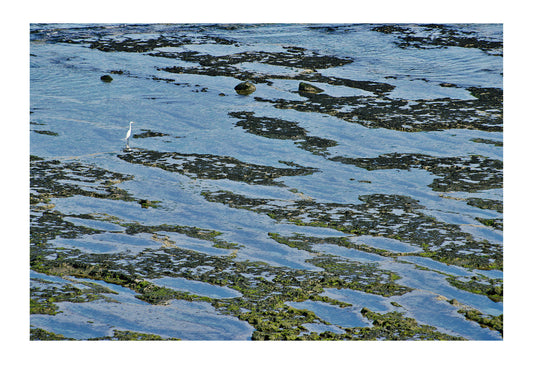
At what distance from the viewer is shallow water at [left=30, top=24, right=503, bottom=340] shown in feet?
28.6

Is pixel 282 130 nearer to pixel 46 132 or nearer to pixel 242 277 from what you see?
pixel 46 132

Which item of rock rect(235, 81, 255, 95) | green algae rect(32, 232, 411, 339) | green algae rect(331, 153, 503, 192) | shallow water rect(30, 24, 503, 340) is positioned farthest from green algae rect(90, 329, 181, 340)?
rock rect(235, 81, 255, 95)

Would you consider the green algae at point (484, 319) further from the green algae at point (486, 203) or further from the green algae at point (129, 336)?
the green algae at point (486, 203)

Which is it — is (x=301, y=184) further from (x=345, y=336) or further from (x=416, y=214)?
(x=345, y=336)

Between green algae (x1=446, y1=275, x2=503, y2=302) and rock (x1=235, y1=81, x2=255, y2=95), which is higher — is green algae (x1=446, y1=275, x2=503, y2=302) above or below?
below

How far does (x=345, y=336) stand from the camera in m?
7.58

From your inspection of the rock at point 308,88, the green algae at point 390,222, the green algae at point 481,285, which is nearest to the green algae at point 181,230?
the green algae at point 390,222

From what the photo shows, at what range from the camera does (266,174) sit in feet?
46.3

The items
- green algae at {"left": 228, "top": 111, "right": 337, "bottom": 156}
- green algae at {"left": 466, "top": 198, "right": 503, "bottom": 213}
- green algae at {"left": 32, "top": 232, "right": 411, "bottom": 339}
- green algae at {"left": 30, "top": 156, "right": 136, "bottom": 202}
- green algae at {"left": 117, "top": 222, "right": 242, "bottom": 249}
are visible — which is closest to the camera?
green algae at {"left": 32, "top": 232, "right": 411, "bottom": 339}

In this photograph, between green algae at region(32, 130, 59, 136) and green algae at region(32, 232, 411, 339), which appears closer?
green algae at region(32, 232, 411, 339)

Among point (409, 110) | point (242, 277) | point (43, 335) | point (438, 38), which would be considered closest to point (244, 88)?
point (409, 110)

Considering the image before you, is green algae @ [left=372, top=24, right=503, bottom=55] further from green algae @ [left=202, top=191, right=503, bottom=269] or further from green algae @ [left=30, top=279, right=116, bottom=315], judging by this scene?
green algae @ [left=30, top=279, right=116, bottom=315]
